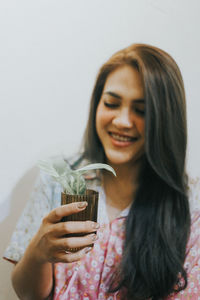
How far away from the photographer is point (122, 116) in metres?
0.85

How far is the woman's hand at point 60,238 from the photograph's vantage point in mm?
764

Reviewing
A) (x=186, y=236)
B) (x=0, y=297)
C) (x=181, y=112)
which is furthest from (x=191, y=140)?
(x=0, y=297)

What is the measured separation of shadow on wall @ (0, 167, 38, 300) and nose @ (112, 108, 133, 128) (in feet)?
0.78

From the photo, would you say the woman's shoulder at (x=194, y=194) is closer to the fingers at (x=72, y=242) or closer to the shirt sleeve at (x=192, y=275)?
the shirt sleeve at (x=192, y=275)

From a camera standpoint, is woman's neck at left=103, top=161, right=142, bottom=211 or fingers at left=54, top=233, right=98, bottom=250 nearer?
fingers at left=54, top=233, right=98, bottom=250

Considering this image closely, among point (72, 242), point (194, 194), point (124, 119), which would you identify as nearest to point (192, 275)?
point (194, 194)

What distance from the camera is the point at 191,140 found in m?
0.95

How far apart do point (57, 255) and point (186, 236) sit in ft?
1.13

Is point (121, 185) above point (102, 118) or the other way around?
the other way around

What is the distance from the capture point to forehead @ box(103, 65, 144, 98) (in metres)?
0.84

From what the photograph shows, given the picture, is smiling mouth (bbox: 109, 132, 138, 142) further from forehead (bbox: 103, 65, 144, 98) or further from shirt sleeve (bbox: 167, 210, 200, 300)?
shirt sleeve (bbox: 167, 210, 200, 300)

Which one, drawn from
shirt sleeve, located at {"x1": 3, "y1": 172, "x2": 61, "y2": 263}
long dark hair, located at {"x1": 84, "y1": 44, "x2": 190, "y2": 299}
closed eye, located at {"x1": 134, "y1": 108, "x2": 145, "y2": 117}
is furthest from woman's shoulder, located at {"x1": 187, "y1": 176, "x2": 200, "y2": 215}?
shirt sleeve, located at {"x1": 3, "y1": 172, "x2": 61, "y2": 263}

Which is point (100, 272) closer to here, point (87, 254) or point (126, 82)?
point (87, 254)

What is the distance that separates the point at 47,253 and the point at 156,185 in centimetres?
33
